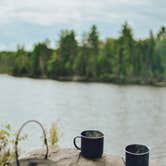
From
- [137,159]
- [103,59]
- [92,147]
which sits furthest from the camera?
[103,59]

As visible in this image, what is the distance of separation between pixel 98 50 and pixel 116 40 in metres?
3.78

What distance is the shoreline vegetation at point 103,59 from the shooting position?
4453 cm

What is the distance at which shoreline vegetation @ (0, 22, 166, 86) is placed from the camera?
4453cm

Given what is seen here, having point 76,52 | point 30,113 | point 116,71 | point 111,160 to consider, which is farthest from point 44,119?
point 76,52

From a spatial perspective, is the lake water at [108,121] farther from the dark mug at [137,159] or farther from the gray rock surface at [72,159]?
the dark mug at [137,159]

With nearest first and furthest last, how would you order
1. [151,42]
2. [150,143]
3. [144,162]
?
[144,162] → [150,143] → [151,42]

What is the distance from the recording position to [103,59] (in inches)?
1807

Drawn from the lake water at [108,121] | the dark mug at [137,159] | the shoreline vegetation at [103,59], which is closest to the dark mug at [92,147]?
the dark mug at [137,159]

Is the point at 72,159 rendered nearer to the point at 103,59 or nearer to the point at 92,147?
the point at 92,147

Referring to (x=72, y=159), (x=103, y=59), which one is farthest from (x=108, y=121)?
(x=103, y=59)

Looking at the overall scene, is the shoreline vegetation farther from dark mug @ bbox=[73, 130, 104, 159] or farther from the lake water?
dark mug @ bbox=[73, 130, 104, 159]

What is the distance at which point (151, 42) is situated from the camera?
44.8 m

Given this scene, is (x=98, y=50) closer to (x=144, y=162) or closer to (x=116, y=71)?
(x=116, y=71)

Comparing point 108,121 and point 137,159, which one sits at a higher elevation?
point 137,159
